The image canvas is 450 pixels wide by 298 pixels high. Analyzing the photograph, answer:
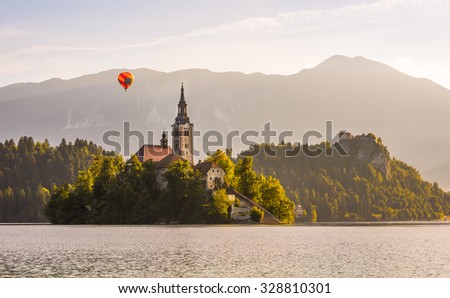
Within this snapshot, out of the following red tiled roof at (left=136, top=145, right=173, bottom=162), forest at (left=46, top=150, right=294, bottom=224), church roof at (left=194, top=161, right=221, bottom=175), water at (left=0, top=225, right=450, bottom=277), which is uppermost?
red tiled roof at (left=136, top=145, right=173, bottom=162)

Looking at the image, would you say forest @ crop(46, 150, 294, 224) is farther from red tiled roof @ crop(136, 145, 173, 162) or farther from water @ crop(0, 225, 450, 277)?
water @ crop(0, 225, 450, 277)

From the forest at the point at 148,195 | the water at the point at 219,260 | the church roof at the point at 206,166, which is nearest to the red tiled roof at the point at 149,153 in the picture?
the forest at the point at 148,195

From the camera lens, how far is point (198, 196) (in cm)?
15175

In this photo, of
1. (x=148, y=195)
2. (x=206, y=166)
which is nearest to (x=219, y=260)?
(x=148, y=195)

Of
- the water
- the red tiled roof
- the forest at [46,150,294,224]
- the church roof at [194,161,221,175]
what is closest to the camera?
the water

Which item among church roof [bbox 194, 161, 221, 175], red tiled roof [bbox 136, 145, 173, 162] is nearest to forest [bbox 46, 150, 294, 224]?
church roof [bbox 194, 161, 221, 175]

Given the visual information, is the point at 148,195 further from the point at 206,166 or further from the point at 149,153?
the point at 149,153

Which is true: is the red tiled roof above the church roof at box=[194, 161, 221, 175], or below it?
above

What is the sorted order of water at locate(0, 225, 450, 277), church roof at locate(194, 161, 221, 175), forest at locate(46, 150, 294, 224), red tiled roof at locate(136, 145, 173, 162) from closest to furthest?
water at locate(0, 225, 450, 277), forest at locate(46, 150, 294, 224), church roof at locate(194, 161, 221, 175), red tiled roof at locate(136, 145, 173, 162)

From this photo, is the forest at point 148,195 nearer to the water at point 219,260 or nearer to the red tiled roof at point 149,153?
the red tiled roof at point 149,153

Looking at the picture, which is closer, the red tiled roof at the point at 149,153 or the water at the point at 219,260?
the water at the point at 219,260

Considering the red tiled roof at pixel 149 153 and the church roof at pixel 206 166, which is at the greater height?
the red tiled roof at pixel 149 153
